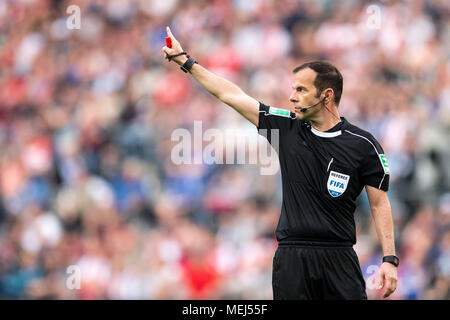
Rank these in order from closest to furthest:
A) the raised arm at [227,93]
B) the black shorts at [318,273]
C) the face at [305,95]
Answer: the black shorts at [318,273] < the face at [305,95] < the raised arm at [227,93]

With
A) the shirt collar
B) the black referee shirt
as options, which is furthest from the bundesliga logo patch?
the shirt collar

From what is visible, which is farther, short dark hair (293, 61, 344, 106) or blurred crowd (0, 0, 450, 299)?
blurred crowd (0, 0, 450, 299)

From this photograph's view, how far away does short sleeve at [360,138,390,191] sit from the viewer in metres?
4.88

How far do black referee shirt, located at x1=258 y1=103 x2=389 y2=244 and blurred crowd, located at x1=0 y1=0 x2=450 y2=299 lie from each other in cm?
380

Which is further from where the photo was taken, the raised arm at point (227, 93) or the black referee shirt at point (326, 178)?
the raised arm at point (227, 93)

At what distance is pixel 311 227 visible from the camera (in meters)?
4.80

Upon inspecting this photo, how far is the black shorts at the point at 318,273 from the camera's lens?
15.8ft

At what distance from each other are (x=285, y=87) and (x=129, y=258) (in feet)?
9.25

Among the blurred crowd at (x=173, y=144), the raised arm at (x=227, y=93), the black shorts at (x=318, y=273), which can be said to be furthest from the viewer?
the blurred crowd at (x=173, y=144)

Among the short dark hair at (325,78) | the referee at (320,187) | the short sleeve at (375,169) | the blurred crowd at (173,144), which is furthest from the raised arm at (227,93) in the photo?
the blurred crowd at (173,144)

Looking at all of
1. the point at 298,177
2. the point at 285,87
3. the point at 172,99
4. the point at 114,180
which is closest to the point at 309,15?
the point at 285,87

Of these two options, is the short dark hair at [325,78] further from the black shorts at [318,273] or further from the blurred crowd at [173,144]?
the blurred crowd at [173,144]

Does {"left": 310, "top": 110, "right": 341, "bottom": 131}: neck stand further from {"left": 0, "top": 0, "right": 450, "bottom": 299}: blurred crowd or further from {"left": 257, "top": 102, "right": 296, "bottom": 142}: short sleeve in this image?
{"left": 0, "top": 0, "right": 450, "bottom": 299}: blurred crowd

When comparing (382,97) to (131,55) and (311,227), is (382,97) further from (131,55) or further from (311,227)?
(311,227)
